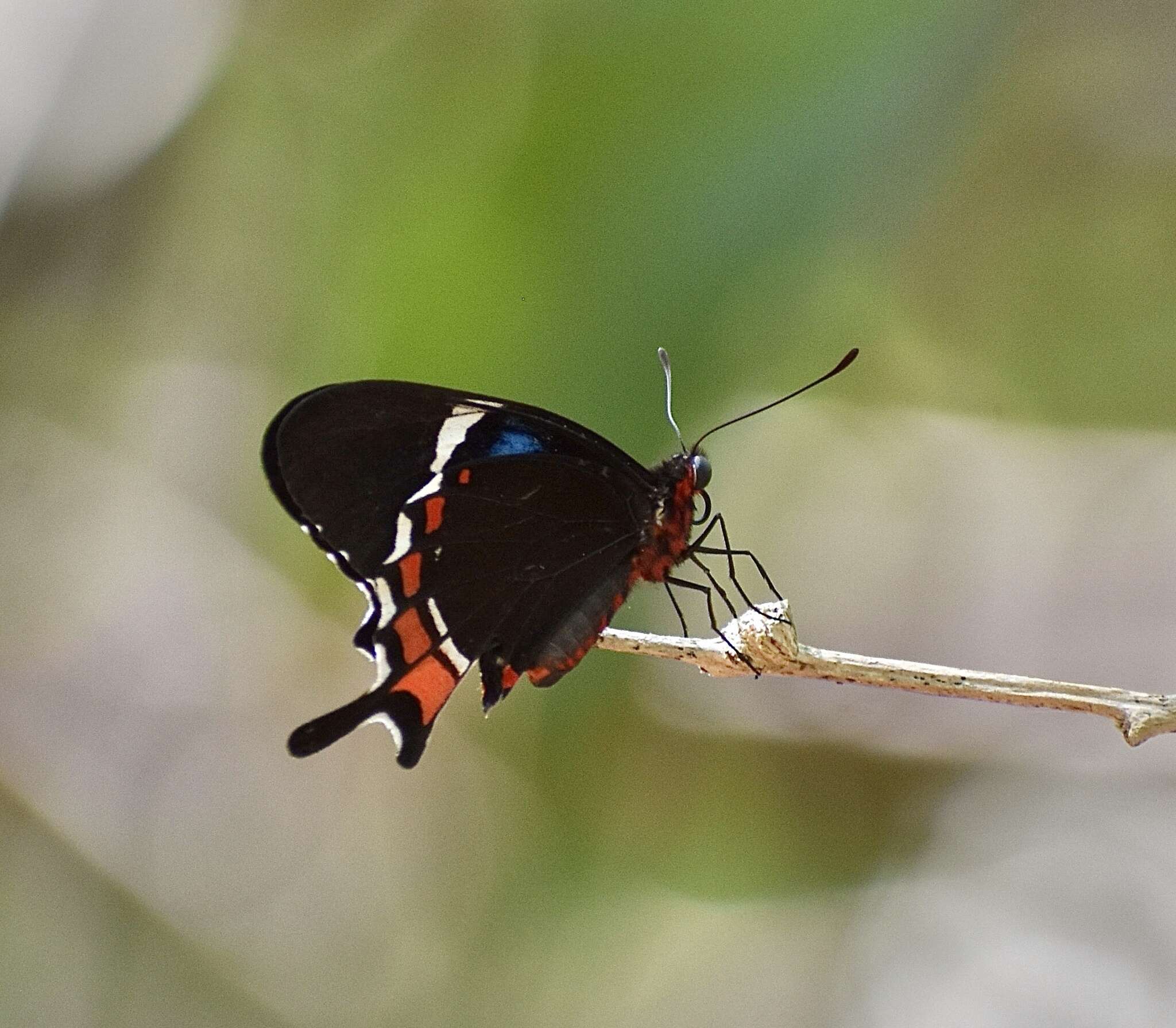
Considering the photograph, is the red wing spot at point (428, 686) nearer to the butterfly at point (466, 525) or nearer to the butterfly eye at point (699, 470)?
the butterfly at point (466, 525)

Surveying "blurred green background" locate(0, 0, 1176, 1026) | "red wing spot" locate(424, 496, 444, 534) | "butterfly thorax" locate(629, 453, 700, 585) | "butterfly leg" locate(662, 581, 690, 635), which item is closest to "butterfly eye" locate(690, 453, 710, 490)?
"butterfly thorax" locate(629, 453, 700, 585)

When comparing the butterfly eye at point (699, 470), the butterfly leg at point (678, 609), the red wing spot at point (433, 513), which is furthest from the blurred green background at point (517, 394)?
the red wing spot at point (433, 513)

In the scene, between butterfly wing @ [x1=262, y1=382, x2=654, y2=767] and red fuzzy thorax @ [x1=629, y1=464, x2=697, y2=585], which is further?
red fuzzy thorax @ [x1=629, y1=464, x2=697, y2=585]

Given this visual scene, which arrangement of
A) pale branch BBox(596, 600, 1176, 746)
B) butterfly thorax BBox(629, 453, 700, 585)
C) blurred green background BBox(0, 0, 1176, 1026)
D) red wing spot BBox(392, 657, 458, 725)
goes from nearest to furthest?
pale branch BBox(596, 600, 1176, 746) → red wing spot BBox(392, 657, 458, 725) → butterfly thorax BBox(629, 453, 700, 585) → blurred green background BBox(0, 0, 1176, 1026)

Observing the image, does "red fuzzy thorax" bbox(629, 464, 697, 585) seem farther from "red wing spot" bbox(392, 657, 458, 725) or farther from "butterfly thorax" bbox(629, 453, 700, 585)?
"red wing spot" bbox(392, 657, 458, 725)

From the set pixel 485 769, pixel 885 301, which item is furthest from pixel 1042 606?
pixel 485 769

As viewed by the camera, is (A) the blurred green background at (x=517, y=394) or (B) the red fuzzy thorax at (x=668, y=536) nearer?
(B) the red fuzzy thorax at (x=668, y=536)

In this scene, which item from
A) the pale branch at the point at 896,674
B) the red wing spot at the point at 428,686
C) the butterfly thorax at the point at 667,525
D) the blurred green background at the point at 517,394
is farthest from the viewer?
the blurred green background at the point at 517,394
